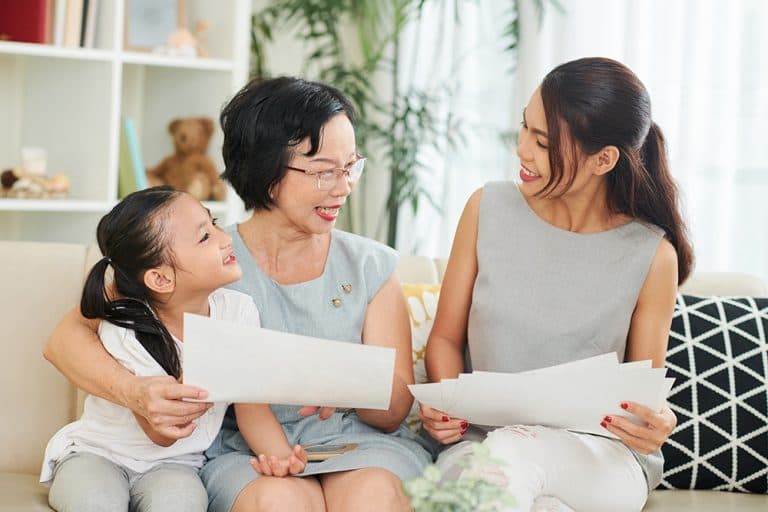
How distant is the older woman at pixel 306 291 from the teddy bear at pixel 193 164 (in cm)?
142

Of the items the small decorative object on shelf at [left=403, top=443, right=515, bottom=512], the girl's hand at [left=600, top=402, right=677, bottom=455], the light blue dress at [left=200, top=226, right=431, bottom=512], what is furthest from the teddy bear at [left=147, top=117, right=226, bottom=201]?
the small decorative object on shelf at [left=403, top=443, right=515, bottom=512]

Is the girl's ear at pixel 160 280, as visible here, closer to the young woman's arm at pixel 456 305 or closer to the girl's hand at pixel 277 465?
the girl's hand at pixel 277 465

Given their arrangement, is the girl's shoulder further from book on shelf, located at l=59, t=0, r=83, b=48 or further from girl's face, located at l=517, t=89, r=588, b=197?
book on shelf, located at l=59, t=0, r=83, b=48

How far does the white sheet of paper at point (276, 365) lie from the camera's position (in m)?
1.52

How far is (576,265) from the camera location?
195 cm

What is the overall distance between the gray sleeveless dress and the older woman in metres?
0.17

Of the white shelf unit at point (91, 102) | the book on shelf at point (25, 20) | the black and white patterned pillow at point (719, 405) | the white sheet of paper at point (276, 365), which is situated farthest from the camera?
the white shelf unit at point (91, 102)

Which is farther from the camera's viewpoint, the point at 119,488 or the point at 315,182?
the point at 315,182

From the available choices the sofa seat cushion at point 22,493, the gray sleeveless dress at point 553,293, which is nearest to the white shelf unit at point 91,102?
the sofa seat cushion at point 22,493

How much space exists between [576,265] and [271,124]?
2.03 feet

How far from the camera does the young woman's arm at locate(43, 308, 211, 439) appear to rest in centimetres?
159

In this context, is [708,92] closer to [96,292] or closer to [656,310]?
[656,310]

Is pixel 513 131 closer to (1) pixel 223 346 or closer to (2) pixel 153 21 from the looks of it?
(2) pixel 153 21

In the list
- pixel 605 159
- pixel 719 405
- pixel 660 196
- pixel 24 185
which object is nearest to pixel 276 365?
pixel 605 159
